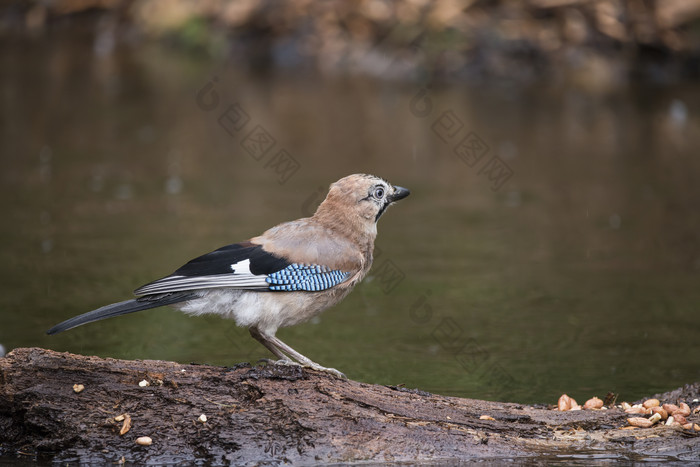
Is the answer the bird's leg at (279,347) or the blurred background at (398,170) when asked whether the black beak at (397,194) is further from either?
the blurred background at (398,170)

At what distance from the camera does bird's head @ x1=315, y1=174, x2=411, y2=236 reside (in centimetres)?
647

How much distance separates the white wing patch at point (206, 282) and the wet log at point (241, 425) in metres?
0.45

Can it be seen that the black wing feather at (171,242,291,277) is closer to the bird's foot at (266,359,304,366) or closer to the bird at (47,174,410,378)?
the bird at (47,174,410,378)

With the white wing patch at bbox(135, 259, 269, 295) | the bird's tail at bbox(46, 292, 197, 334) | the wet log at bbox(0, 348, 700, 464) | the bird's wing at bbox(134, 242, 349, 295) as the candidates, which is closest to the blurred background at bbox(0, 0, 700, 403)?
the bird's wing at bbox(134, 242, 349, 295)

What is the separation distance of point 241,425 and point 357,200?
5.94 ft

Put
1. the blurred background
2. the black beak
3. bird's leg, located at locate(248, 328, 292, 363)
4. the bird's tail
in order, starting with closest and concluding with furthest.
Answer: the bird's tail < bird's leg, located at locate(248, 328, 292, 363) < the black beak < the blurred background

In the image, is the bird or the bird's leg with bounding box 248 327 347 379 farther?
the bird's leg with bounding box 248 327 347 379

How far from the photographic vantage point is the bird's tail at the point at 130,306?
5465 millimetres

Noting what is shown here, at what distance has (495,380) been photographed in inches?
289

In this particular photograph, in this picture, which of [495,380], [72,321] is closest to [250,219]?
[495,380]

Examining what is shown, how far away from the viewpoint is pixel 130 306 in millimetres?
5613

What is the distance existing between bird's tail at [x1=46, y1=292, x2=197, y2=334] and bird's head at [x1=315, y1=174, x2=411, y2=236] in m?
1.20

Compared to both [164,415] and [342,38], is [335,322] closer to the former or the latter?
[164,415]

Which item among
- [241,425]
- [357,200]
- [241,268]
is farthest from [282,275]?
[241,425]
